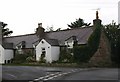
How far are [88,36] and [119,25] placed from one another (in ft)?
24.4

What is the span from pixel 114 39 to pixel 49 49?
10209 millimetres

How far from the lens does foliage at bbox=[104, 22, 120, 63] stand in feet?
137

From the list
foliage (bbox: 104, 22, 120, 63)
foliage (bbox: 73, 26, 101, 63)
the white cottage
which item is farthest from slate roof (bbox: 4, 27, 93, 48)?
foliage (bbox: 104, 22, 120, 63)

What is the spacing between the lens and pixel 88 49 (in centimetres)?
4153

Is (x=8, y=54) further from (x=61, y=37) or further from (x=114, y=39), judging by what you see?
(x=114, y=39)

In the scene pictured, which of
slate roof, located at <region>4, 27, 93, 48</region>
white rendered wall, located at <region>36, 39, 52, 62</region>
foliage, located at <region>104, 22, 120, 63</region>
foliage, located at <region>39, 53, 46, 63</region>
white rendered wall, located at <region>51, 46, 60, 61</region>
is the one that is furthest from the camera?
white rendered wall, located at <region>36, 39, 52, 62</region>

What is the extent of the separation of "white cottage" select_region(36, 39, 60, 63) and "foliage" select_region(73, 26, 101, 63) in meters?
5.77

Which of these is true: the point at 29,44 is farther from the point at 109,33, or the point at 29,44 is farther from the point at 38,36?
the point at 109,33

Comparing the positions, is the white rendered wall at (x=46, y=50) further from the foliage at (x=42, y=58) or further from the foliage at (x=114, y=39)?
the foliage at (x=114, y=39)

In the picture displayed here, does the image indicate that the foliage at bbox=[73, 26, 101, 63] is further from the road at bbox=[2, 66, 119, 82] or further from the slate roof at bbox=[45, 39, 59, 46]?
the road at bbox=[2, 66, 119, 82]

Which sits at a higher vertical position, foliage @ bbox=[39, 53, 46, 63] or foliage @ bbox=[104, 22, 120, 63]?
foliage @ bbox=[104, 22, 120, 63]

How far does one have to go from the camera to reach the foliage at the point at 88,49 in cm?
4150

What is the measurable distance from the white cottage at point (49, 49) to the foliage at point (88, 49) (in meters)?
5.77

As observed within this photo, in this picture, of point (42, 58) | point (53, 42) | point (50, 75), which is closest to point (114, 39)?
point (53, 42)
